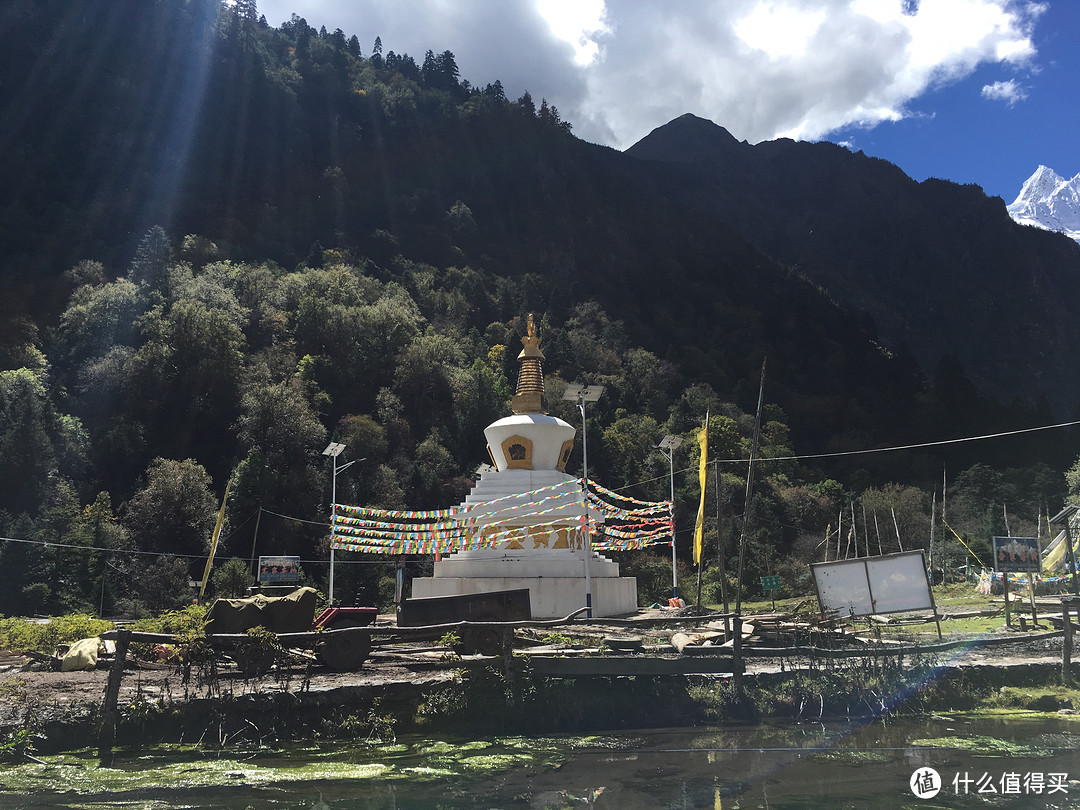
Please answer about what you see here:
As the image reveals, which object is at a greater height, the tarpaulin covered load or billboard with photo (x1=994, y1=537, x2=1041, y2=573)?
billboard with photo (x1=994, y1=537, x2=1041, y2=573)

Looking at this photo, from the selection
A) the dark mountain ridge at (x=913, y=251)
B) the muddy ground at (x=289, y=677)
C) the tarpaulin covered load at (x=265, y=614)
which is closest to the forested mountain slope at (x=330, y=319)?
the muddy ground at (x=289, y=677)

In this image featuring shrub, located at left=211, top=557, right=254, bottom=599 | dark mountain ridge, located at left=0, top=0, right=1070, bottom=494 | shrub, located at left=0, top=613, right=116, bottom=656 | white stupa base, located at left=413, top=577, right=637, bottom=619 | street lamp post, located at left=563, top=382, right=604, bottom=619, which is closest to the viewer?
shrub, located at left=0, top=613, right=116, bottom=656

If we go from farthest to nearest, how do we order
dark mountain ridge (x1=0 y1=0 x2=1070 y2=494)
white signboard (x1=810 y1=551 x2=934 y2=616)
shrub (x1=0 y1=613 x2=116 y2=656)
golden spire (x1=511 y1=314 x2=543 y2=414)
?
dark mountain ridge (x1=0 y1=0 x2=1070 y2=494), golden spire (x1=511 y1=314 x2=543 y2=414), shrub (x1=0 y1=613 x2=116 y2=656), white signboard (x1=810 y1=551 x2=934 y2=616)

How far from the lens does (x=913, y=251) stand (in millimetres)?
136375

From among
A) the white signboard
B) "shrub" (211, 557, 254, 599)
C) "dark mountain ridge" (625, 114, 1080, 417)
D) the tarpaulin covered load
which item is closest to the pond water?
the tarpaulin covered load

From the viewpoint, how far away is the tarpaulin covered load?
44.9 feet

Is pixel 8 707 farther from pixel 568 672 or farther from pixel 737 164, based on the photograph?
pixel 737 164

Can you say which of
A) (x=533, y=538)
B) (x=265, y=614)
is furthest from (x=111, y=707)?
(x=533, y=538)

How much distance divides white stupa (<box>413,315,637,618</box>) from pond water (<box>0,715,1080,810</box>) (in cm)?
930

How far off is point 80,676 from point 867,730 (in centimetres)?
1302

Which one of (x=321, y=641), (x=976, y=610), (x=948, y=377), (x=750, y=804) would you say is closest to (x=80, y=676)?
(x=321, y=641)

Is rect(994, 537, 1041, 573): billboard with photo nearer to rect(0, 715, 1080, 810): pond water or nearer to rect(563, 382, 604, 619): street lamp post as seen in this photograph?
rect(0, 715, 1080, 810): pond water

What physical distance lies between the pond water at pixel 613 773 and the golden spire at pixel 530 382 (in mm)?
14285

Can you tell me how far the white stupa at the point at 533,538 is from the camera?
22281 millimetres
